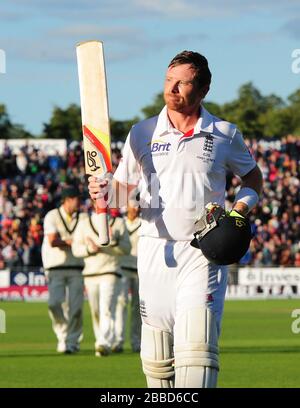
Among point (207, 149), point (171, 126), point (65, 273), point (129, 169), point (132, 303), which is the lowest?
point (132, 303)

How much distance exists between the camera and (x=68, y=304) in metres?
20.3

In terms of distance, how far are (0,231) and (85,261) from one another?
28.6 metres

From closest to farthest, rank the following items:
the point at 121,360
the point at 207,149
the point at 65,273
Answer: the point at 207,149 → the point at 121,360 → the point at 65,273

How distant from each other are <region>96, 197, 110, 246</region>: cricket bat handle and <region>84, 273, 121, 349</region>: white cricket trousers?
1009cm

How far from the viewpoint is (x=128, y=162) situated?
946cm

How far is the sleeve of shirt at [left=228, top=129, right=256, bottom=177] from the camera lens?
368 inches

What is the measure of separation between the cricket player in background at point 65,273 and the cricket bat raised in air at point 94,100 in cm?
1016

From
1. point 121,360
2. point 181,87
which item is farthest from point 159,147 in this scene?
point 121,360

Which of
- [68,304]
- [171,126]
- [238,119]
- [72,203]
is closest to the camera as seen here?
[171,126]

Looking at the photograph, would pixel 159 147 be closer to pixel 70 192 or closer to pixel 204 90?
pixel 204 90

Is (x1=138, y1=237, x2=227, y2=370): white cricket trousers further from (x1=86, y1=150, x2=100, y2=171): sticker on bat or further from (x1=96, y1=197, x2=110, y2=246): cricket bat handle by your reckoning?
(x1=86, y1=150, x2=100, y2=171): sticker on bat

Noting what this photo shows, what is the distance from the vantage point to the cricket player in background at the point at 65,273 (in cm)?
1997

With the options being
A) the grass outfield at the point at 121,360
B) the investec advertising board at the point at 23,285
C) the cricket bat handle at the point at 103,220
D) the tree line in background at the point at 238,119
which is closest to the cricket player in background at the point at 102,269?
the grass outfield at the point at 121,360

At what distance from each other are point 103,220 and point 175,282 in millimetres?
810
